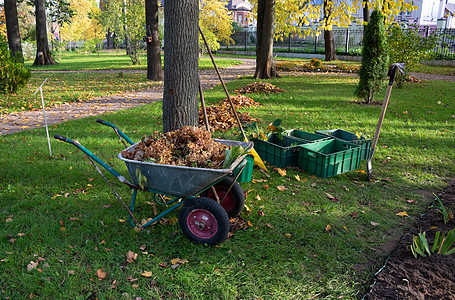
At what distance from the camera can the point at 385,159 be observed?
554 cm

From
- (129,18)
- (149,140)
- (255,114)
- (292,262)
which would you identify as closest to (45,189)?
(149,140)

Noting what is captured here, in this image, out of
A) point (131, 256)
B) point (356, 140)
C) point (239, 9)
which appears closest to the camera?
point (131, 256)

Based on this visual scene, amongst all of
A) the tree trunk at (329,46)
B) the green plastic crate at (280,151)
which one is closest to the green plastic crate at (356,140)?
the green plastic crate at (280,151)

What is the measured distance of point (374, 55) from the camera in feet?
29.3

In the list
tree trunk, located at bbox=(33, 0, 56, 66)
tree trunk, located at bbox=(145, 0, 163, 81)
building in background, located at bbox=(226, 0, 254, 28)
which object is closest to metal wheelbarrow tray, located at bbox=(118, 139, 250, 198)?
tree trunk, located at bbox=(145, 0, 163, 81)

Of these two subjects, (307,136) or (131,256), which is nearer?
(131,256)

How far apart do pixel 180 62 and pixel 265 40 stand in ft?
32.1

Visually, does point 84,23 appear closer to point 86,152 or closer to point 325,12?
point 325,12

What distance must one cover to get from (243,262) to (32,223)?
2.15 meters

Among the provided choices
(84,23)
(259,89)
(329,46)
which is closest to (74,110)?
(259,89)

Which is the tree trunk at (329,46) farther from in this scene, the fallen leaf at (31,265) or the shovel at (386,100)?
the fallen leaf at (31,265)

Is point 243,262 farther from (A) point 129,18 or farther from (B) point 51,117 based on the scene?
(A) point 129,18

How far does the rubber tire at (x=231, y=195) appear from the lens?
3678mm

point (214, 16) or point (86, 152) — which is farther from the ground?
point (214, 16)
